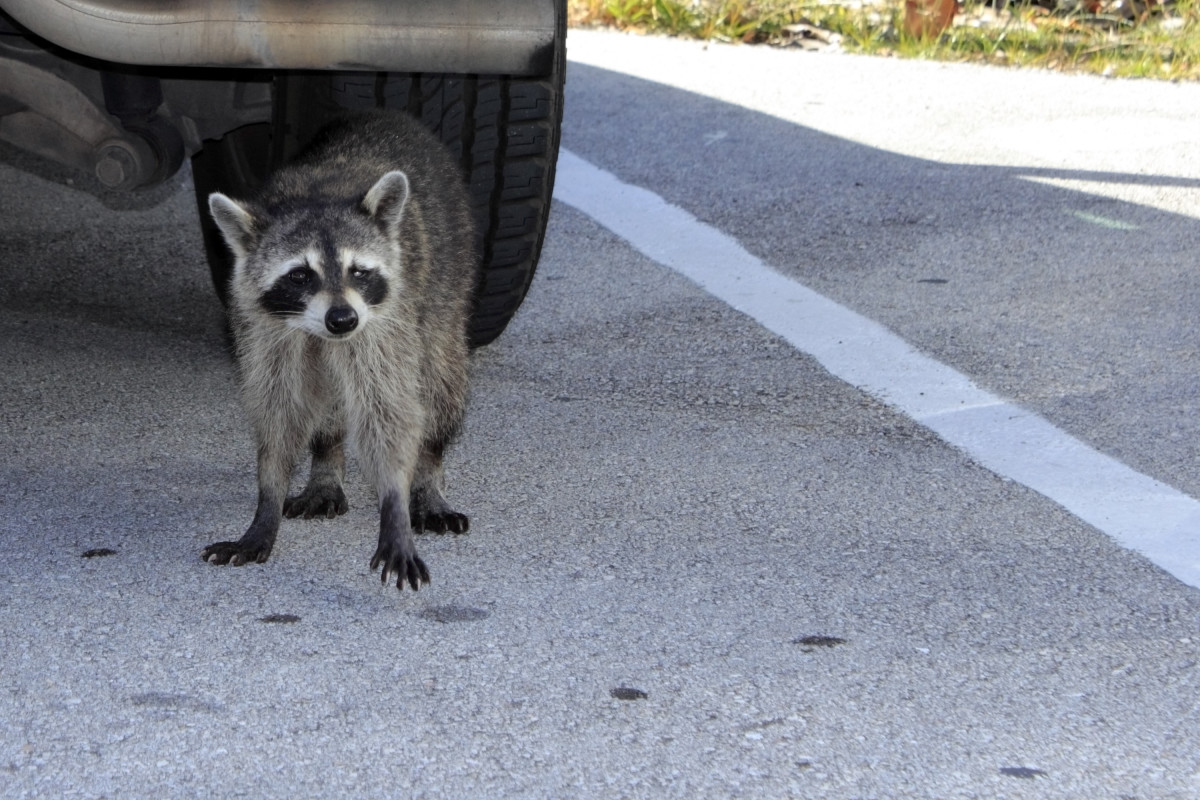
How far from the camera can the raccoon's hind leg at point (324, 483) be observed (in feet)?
12.7

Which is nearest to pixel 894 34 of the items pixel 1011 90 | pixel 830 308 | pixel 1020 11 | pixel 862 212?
pixel 1020 11

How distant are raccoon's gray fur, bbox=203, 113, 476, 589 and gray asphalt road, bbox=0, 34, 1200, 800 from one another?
13cm

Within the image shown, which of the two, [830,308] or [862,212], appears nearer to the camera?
[830,308]

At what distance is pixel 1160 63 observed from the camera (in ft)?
29.7

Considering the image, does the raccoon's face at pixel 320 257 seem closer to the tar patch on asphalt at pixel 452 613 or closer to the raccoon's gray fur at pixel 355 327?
the raccoon's gray fur at pixel 355 327

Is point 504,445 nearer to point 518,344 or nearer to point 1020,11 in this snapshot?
Result: point 518,344

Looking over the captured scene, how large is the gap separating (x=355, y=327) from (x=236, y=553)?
1.84 ft

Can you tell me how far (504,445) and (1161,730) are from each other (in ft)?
6.57

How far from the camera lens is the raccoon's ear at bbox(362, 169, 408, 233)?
3.55 metres

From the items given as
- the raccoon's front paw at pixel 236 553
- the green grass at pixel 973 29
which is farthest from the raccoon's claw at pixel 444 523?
the green grass at pixel 973 29

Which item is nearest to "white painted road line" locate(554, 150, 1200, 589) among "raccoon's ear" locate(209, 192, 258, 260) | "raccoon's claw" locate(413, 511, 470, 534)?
"raccoon's claw" locate(413, 511, 470, 534)

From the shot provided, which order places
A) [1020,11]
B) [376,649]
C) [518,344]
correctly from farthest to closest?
[1020,11] < [518,344] < [376,649]

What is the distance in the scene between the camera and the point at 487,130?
4289 mm

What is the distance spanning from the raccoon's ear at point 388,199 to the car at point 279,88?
0.29 m
